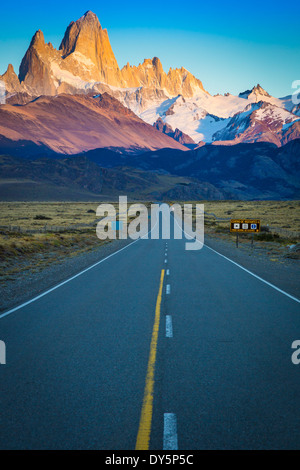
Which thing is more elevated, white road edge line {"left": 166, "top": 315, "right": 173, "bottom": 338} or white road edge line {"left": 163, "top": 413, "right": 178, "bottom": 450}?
white road edge line {"left": 163, "top": 413, "right": 178, "bottom": 450}

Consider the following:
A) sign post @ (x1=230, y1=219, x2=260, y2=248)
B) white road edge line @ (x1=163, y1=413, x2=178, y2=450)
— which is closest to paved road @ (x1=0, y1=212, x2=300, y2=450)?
white road edge line @ (x1=163, y1=413, x2=178, y2=450)

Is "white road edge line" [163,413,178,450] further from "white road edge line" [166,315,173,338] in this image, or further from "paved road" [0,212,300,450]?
"white road edge line" [166,315,173,338]

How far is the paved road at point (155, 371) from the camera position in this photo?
430cm

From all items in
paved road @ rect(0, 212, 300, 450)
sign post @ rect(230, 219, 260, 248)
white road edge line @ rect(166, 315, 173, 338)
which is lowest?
white road edge line @ rect(166, 315, 173, 338)

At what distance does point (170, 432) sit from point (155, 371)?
178cm

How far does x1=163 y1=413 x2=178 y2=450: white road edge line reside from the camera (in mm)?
4074

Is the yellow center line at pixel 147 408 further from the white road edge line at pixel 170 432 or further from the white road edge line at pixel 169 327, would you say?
the white road edge line at pixel 169 327

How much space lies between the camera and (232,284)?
1379 centimetres

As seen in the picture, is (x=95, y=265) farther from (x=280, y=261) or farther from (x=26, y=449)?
(x=26, y=449)

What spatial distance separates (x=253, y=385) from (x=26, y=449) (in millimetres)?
3430

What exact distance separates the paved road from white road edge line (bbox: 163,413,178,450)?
1cm

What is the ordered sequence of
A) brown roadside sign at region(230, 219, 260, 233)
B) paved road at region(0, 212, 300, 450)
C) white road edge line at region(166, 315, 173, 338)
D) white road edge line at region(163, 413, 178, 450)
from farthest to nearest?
brown roadside sign at region(230, 219, 260, 233)
white road edge line at region(166, 315, 173, 338)
paved road at region(0, 212, 300, 450)
white road edge line at region(163, 413, 178, 450)

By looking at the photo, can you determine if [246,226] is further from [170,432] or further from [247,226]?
[170,432]
